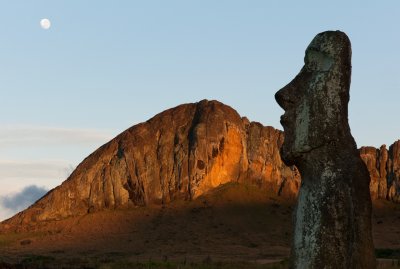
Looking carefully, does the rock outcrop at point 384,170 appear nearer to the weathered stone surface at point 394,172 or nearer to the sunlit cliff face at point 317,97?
the weathered stone surface at point 394,172

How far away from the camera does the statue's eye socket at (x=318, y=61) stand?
7.55m

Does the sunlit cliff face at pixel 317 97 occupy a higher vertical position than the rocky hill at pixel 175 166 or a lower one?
lower

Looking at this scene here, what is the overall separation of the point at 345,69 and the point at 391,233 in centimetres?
6091

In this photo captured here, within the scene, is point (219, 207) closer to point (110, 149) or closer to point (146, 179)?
point (146, 179)

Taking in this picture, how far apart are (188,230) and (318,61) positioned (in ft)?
190

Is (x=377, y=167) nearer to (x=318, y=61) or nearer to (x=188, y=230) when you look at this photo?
(x=188, y=230)

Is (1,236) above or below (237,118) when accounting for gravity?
below

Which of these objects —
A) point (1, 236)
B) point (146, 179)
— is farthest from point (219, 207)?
point (1, 236)

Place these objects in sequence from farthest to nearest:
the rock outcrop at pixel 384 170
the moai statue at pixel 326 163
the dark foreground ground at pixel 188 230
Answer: the rock outcrop at pixel 384 170, the dark foreground ground at pixel 188 230, the moai statue at pixel 326 163

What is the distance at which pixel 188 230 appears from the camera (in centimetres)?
6469

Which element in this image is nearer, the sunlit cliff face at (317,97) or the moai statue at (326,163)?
the moai statue at (326,163)

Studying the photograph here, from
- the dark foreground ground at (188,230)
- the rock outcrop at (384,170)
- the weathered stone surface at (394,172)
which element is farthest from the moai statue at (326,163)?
the weathered stone surface at (394,172)

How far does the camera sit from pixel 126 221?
6781 cm

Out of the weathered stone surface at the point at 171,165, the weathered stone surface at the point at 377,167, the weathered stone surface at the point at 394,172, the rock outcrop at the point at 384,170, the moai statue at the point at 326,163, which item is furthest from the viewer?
the weathered stone surface at the point at 377,167
